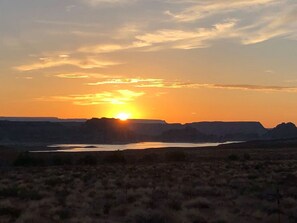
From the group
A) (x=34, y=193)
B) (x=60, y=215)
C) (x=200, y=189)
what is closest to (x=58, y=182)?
(x=34, y=193)

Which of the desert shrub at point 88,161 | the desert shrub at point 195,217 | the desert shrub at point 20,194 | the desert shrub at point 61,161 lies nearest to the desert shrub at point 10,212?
the desert shrub at point 20,194

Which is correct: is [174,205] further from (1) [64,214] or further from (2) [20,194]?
(2) [20,194]

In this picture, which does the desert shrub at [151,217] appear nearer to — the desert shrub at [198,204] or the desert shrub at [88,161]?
the desert shrub at [198,204]

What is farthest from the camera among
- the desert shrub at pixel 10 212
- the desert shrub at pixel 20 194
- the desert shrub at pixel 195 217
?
the desert shrub at pixel 20 194

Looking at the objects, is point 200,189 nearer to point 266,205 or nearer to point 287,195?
point 287,195

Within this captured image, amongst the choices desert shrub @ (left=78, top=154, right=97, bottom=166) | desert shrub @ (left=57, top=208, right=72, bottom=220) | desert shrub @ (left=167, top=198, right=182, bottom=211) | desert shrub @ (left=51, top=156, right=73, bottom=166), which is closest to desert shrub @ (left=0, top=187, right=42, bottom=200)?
desert shrub @ (left=57, top=208, right=72, bottom=220)

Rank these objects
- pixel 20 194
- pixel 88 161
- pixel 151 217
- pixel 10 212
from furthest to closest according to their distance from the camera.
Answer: pixel 88 161, pixel 20 194, pixel 10 212, pixel 151 217

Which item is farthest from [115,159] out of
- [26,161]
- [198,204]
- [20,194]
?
[198,204]

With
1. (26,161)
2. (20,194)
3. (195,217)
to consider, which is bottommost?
(195,217)

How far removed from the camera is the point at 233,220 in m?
14.8

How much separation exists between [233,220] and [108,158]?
5259 cm

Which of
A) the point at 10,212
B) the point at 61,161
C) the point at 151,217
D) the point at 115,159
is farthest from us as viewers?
the point at 115,159

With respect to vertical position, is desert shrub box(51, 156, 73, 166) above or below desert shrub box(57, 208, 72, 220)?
above

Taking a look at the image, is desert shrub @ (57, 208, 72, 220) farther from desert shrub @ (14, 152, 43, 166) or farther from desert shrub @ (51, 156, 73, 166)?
desert shrub @ (51, 156, 73, 166)
